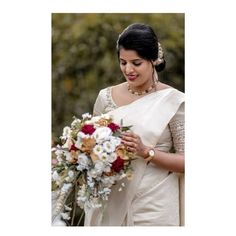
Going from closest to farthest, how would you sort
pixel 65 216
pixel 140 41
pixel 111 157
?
pixel 111 157
pixel 140 41
pixel 65 216

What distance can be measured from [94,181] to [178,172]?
471mm

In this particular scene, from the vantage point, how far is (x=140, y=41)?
2.55m

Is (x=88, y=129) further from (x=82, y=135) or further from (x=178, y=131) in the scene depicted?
(x=178, y=131)

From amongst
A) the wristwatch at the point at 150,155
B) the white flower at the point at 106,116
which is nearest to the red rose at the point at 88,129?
the white flower at the point at 106,116

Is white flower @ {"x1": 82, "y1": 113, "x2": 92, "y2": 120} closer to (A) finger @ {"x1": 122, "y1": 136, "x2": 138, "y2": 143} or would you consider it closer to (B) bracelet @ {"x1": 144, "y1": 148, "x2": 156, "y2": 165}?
(A) finger @ {"x1": 122, "y1": 136, "x2": 138, "y2": 143}

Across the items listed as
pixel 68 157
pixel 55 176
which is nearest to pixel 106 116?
pixel 68 157

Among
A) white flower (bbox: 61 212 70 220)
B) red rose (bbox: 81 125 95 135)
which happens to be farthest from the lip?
white flower (bbox: 61 212 70 220)

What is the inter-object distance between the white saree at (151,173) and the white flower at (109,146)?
196mm

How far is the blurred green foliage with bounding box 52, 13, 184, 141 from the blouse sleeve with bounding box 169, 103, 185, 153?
185mm

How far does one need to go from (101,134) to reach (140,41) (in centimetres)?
53

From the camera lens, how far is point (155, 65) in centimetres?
263

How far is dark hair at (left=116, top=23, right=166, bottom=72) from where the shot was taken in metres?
2.55

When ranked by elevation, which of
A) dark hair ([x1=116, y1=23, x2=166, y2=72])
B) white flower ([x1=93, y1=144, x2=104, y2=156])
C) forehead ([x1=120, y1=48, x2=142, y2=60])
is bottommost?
white flower ([x1=93, y1=144, x2=104, y2=156])
